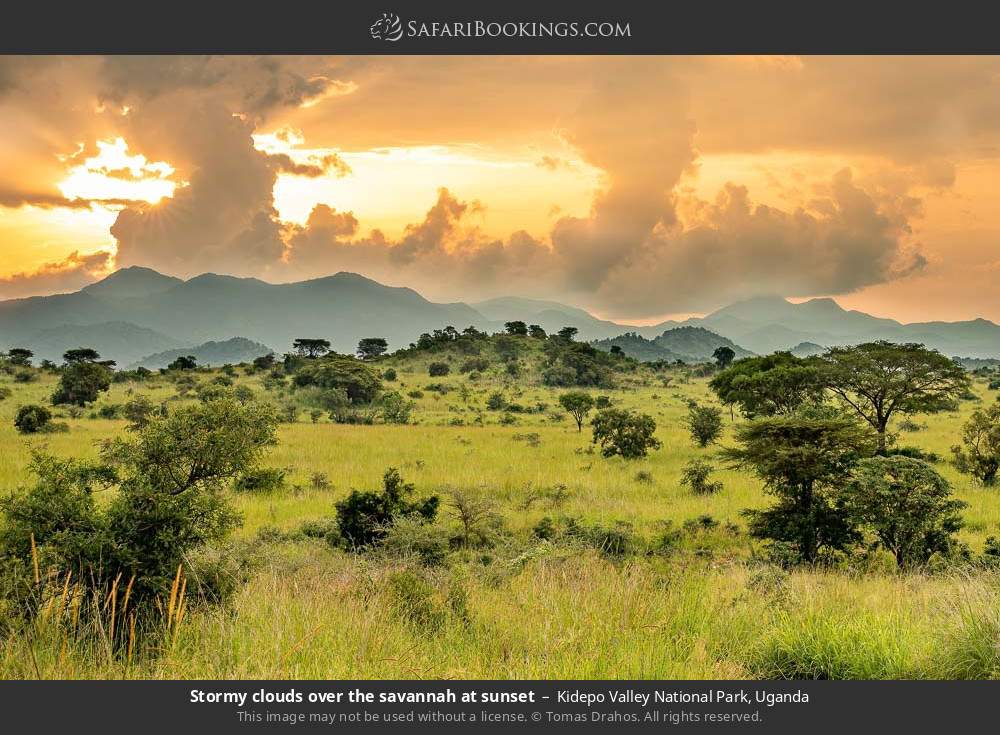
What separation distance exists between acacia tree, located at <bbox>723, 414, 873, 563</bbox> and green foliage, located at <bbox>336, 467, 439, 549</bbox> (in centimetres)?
855

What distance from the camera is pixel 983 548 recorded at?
51.2ft

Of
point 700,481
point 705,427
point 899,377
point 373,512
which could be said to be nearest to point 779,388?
point 705,427

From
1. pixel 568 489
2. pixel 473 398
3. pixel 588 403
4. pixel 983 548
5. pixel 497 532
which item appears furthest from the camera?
pixel 473 398

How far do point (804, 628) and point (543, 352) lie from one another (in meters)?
101

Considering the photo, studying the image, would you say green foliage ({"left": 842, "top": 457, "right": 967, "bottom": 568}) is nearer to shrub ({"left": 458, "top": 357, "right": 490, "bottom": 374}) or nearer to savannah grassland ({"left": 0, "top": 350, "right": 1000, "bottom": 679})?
savannah grassland ({"left": 0, "top": 350, "right": 1000, "bottom": 679})

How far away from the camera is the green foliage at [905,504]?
12750mm

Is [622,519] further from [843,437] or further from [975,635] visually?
[975,635]

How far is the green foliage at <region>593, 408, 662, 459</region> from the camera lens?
104ft

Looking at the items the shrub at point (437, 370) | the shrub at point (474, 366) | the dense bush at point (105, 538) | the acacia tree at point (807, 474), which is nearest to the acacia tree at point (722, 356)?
the shrub at point (474, 366)

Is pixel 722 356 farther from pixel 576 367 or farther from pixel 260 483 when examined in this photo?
pixel 260 483

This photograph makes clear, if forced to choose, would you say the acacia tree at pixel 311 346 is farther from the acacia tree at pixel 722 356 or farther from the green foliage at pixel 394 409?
the acacia tree at pixel 722 356

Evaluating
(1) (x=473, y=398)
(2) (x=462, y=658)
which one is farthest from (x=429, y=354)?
(2) (x=462, y=658)

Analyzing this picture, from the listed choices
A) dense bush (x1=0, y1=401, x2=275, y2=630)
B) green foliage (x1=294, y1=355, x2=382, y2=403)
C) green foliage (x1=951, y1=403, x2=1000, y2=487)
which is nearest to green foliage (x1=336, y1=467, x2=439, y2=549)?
dense bush (x1=0, y1=401, x2=275, y2=630)

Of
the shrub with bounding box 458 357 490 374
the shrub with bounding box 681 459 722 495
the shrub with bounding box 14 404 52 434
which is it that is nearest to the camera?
the shrub with bounding box 681 459 722 495
